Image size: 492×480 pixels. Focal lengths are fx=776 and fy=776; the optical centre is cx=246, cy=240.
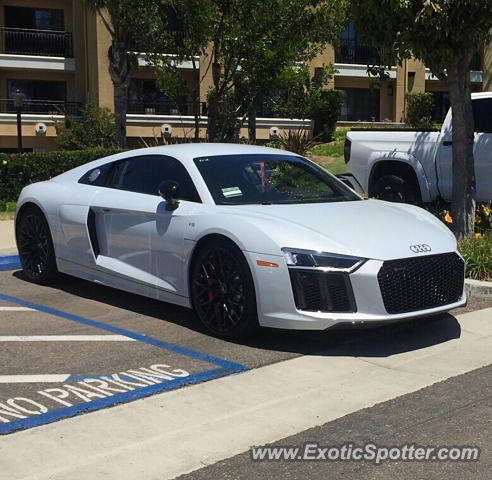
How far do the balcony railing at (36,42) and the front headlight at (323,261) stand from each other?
2996cm

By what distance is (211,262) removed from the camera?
6023mm

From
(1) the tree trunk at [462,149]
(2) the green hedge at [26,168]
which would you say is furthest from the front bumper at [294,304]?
(2) the green hedge at [26,168]

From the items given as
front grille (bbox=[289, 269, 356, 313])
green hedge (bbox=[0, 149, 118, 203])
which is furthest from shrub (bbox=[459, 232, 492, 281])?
green hedge (bbox=[0, 149, 118, 203])

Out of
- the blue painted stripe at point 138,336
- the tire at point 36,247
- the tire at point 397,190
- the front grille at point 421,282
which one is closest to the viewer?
the blue painted stripe at point 138,336

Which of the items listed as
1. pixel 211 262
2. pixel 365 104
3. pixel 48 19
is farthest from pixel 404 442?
pixel 365 104

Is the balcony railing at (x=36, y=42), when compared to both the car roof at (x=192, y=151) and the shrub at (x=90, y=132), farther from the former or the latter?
the car roof at (x=192, y=151)

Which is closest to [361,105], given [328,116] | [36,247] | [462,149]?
[328,116]

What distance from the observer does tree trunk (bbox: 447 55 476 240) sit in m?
9.11

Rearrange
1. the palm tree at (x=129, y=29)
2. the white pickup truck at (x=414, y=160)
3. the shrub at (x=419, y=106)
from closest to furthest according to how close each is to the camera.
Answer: the white pickup truck at (x=414, y=160)
the palm tree at (x=129, y=29)
the shrub at (x=419, y=106)

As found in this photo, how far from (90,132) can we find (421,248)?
23.3 m

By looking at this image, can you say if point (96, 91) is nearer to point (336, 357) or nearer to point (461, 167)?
point (461, 167)

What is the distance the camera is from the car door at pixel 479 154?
10508 millimetres

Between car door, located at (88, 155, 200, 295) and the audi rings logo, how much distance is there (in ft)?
5.81

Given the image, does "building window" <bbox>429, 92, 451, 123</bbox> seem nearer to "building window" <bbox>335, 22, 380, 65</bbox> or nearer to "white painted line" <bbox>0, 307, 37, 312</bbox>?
"building window" <bbox>335, 22, 380, 65</bbox>
